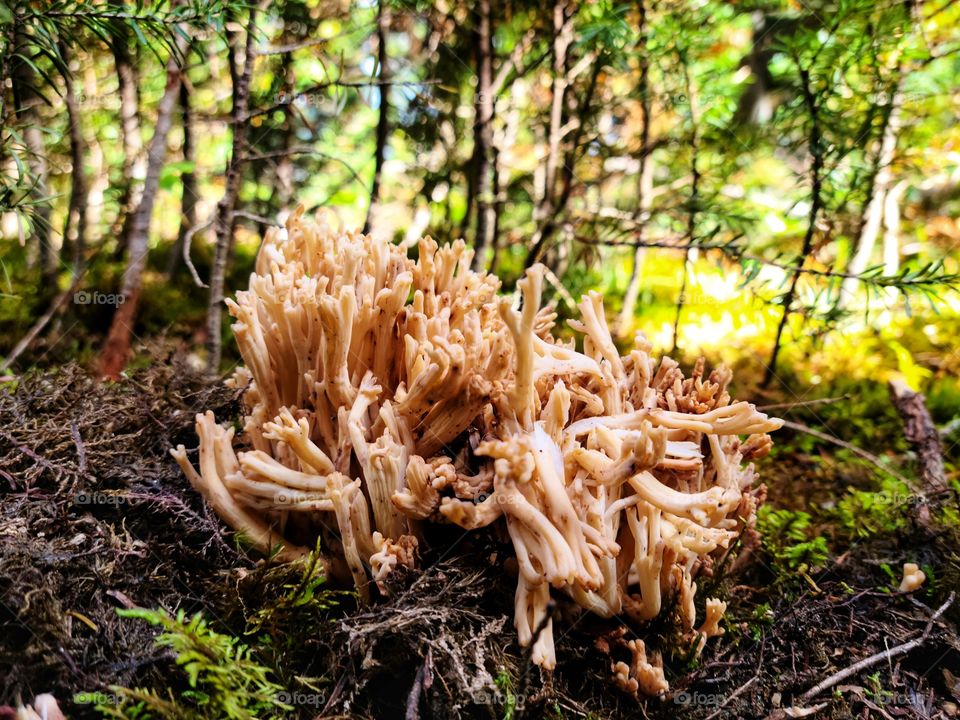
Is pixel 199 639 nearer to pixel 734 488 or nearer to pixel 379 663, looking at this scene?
pixel 379 663

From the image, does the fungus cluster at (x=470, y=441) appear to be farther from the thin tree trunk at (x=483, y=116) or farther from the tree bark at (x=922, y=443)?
the thin tree trunk at (x=483, y=116)

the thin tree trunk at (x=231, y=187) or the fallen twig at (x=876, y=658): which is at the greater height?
the thin tree trunk at (x=231, y=187)

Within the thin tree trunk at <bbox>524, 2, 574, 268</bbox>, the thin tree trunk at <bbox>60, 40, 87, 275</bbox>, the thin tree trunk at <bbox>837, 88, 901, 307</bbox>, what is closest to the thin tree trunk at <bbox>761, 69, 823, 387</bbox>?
the thin tree trunk at <bbox>837, 88, 901, 307</bbox>

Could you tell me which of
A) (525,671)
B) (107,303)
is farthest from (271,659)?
(107,303)

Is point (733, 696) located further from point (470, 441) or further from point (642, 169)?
point (642, 169)

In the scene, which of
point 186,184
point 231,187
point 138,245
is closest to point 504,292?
point 231,187

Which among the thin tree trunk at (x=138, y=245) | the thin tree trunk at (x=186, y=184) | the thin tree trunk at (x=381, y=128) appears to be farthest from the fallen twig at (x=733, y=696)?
the thin tree trunk at (x=186, y=184)
